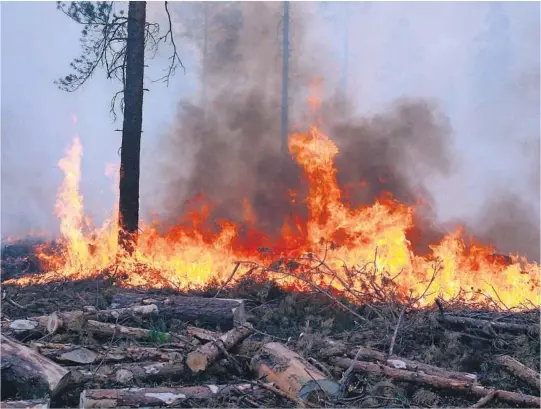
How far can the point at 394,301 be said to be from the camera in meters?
7.11

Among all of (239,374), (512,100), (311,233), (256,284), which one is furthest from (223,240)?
(512,100)

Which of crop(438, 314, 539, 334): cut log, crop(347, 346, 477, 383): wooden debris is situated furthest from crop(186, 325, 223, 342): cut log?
crop(438, 314, 539, 334): cut log

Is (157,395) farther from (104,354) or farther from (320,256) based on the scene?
(320,256)

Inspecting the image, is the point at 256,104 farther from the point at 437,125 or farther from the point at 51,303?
the point at 51,303

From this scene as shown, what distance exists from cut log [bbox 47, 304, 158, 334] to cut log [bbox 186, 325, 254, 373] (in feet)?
4.93

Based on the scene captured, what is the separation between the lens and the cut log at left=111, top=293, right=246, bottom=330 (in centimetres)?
638

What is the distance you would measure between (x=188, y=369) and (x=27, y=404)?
143cm

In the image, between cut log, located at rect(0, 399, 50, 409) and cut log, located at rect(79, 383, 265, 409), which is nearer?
cut log, located at rect(0, 399, 50, 409)

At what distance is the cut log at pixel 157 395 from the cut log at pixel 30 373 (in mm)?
373

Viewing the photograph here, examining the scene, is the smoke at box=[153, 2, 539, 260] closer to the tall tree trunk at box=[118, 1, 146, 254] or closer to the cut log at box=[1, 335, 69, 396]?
the tall tree trunk at box=[118, 1, 146, 254]

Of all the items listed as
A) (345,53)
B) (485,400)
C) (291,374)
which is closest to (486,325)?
(485,400)

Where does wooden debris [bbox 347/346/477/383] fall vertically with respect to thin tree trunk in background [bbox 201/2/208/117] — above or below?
below

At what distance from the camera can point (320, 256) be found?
952 centimetres

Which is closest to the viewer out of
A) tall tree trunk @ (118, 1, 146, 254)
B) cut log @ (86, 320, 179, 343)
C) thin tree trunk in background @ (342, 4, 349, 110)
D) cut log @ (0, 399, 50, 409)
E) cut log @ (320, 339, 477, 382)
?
cut log @ (0, 399, 50, 409)
